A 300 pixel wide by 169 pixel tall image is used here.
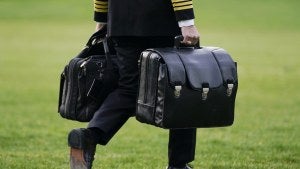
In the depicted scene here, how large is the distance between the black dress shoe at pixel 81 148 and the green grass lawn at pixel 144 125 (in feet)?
4.52

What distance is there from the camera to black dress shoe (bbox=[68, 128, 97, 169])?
20.1 ft

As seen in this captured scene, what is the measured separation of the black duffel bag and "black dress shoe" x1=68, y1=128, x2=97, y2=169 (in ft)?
1.01

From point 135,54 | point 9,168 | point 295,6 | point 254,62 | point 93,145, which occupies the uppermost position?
point 135,54

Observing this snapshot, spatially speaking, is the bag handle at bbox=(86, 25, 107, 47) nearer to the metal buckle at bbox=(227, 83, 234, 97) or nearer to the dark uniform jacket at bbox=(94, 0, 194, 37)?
the dark uniform jacket at bbox=(94, 0, 194, 37)

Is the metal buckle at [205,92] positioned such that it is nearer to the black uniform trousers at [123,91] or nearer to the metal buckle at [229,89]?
the metal buckle at [229,89]

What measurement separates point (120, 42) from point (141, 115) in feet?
1.76

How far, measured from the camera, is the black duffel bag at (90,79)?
6.34 meters

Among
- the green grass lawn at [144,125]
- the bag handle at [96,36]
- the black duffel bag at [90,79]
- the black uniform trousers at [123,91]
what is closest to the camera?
the black uniform trousers at [123,91]

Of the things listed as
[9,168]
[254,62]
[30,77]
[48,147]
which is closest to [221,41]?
[254,62]

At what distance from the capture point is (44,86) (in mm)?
19219

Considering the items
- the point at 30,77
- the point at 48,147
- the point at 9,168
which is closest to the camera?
the point at 9,168

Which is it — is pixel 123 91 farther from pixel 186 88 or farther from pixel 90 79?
pixel 186 88

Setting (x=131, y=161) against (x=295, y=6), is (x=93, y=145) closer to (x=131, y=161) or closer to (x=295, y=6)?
(x=131, y=161)

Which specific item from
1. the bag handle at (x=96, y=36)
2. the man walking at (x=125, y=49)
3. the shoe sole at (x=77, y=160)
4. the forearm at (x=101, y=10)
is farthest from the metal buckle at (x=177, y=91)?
the forearm at (x=101, y=10)
